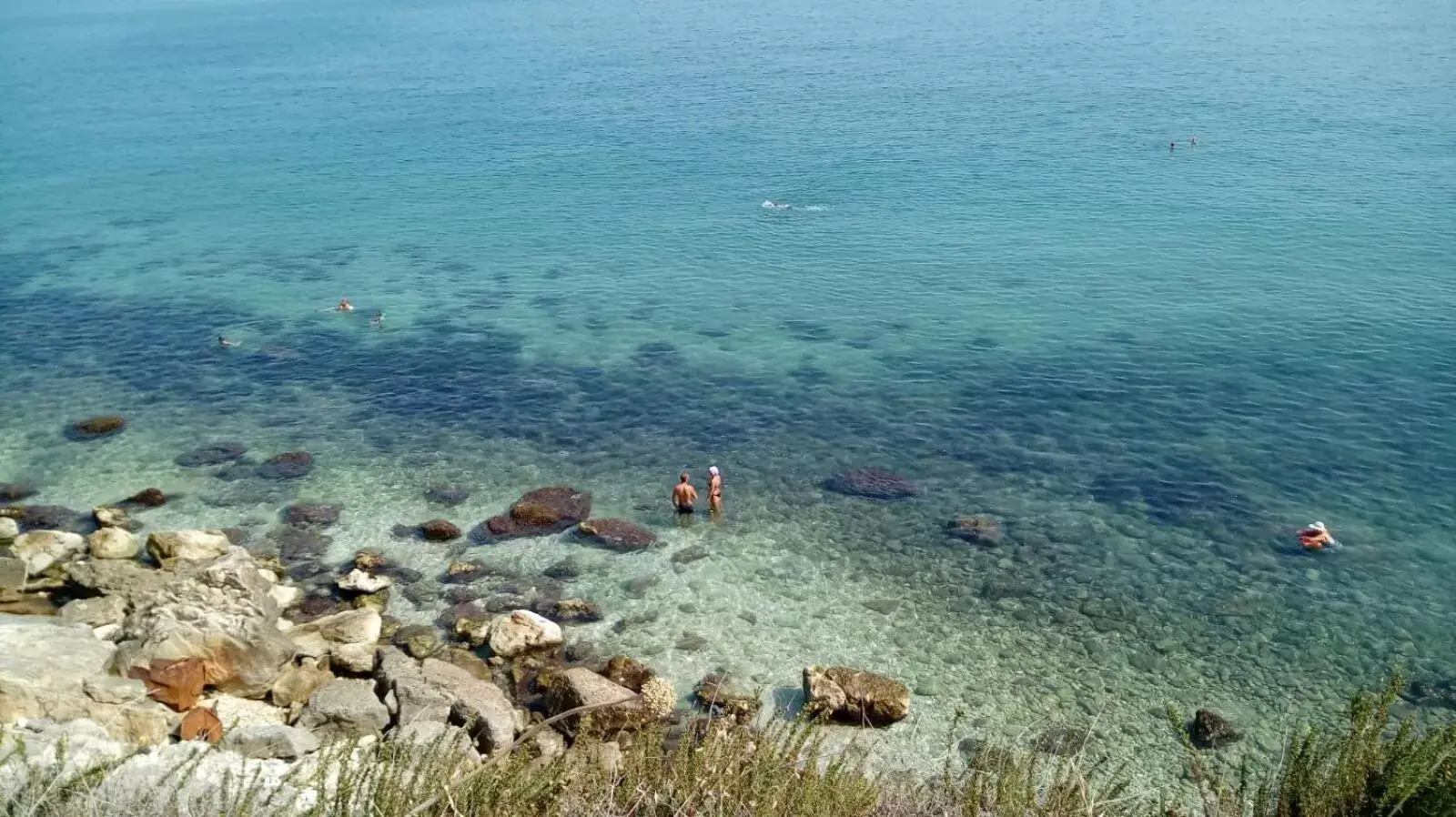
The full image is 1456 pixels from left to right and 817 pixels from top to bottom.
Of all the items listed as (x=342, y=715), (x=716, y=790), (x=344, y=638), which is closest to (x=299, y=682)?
(x=344, y=638)

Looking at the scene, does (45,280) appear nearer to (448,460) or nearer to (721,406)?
(448,460)

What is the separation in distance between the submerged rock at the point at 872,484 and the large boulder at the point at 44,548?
642 inches

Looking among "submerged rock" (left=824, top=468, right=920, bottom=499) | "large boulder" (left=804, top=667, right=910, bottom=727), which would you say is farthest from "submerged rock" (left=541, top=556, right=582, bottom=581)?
"submerged rock" (left=824, top=468, right=920, bottom=499)

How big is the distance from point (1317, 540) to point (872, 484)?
942 centimetres

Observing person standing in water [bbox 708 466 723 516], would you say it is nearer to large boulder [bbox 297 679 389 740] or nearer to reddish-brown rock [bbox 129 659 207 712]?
large boulder [bbox 297 679 389 740]

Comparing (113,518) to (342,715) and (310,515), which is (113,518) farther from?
(342,715)

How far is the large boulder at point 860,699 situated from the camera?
55.6 feet

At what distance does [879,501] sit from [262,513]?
14277mm

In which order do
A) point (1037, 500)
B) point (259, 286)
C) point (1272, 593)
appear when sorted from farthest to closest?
point (259, 286), point (1037, 500), point (1272, 593)

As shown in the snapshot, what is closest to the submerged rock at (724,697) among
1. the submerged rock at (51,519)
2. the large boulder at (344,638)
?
the large boulder at (344,638)

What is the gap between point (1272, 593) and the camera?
2064cm

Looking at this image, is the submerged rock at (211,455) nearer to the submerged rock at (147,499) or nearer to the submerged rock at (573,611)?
the submerged rock at (147,499)

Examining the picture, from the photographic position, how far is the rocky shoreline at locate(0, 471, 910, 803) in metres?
15.0

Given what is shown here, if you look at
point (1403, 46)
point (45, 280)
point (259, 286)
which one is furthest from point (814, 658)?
point (1403, 46)
